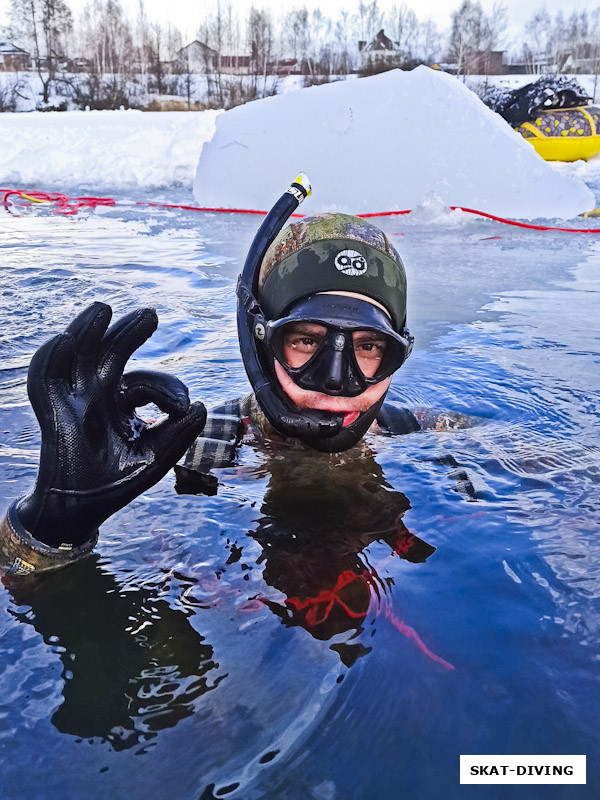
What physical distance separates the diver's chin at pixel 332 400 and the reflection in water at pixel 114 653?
79 centimetres

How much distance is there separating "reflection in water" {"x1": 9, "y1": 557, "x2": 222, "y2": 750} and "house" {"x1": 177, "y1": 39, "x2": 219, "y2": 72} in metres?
49.1

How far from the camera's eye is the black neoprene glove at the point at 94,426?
1732 mm

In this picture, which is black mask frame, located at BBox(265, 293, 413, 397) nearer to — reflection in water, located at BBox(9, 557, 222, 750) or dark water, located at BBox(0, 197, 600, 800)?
dark water, located at BBox(0, 197, 600, 800)

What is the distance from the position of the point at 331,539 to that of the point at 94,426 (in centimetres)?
79

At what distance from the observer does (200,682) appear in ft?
4.88

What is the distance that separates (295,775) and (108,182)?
548 inches

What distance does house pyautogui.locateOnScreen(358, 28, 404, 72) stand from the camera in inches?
2060

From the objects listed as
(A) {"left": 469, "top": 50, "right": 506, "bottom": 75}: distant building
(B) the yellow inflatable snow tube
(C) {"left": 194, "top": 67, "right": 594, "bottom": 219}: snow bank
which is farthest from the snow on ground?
(A) {"left": 469, "top": 50, "right": 506, "bottom": 75}: distant building

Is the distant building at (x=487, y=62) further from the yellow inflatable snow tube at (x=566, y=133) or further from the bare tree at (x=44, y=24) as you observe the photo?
the yellow inflatable snow tube at (x=566, y=133)

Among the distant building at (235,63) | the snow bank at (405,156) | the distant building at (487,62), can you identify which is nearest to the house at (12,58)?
the distant building at (235,63)

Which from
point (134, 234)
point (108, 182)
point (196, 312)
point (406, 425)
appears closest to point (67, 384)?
point (406, 425)

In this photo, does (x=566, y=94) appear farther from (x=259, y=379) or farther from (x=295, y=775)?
(x=295, y=775)

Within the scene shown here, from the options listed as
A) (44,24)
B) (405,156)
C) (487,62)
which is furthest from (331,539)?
(487,62)

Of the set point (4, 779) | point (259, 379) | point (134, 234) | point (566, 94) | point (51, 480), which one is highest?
point (566, 94)
